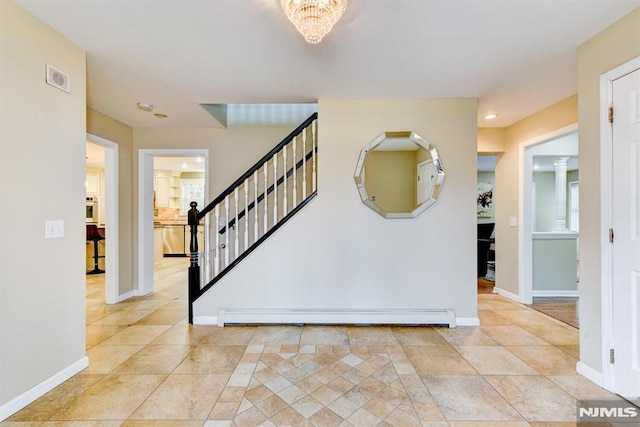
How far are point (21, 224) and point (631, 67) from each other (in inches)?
153

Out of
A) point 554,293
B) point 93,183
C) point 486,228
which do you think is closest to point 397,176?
point 554,293

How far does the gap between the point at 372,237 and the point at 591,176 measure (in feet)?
5.84

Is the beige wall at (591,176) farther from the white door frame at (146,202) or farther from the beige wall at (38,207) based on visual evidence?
the white door frame at (146,202)

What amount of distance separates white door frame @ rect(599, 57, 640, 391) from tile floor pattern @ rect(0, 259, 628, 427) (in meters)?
0.27

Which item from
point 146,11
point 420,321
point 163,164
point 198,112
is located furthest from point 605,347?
point 163,164

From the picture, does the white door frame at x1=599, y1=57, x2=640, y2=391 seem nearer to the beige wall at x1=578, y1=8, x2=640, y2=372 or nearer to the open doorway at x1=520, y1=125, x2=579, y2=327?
the beige wall at x1=578, y1=8, x2=640, y2=372

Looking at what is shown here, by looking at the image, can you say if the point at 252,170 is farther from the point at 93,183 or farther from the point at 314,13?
the point at 93,183

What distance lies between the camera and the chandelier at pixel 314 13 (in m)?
1.40

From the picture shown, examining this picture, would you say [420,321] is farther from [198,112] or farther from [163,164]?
[163,164]

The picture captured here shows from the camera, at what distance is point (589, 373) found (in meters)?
1.99

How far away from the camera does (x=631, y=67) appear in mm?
1740

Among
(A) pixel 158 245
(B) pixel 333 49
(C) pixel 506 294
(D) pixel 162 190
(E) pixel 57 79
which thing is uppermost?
(B) pixel 333 49

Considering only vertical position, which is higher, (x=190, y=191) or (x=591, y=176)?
(x=190, y=191)

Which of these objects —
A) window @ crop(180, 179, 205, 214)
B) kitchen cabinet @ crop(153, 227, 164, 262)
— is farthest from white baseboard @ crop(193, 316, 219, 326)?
window @ crop(180, 179, 205, 214)
